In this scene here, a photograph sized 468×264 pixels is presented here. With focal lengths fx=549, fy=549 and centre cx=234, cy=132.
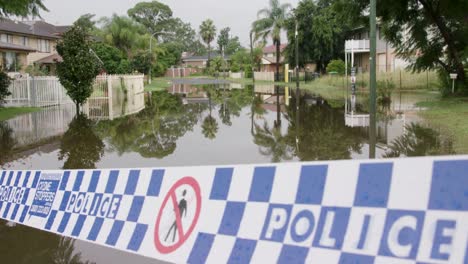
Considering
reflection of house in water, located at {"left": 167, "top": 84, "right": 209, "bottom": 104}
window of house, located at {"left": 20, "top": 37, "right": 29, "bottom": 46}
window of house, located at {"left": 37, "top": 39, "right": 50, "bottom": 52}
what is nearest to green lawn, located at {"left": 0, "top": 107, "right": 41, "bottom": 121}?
reflection of house in water, located at {"left": 167, "top": 84, "right": 209, "bottom": 104}

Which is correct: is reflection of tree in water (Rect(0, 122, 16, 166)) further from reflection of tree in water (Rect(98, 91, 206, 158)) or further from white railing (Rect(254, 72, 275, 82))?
white railing (Rect(254, 72, 275, 82))

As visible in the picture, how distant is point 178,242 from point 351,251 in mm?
1386

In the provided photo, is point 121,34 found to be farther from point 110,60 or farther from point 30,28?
point 110,60

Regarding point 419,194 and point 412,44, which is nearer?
point 419,194

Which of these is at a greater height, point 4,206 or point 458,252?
point 458,252

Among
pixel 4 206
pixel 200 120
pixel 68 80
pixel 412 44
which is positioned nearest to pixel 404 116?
pixel 200 120

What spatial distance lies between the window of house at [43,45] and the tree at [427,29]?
39.5m

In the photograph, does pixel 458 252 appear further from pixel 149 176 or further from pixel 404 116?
pixel 404 116

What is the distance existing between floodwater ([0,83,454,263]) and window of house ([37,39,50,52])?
36529 millimetres

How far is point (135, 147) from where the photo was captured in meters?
14.7

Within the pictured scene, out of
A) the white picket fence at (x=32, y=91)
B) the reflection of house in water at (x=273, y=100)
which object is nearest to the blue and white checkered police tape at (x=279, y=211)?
the reflection of house in water at (x=273, y=100)

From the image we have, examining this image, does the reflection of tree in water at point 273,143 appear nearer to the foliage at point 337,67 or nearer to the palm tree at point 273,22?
the foliage at point 337,67

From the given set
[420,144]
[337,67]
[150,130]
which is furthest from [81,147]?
[337,67]

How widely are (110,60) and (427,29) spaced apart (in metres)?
28.8
